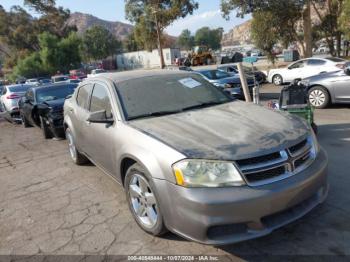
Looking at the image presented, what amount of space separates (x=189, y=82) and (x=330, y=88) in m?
6.04

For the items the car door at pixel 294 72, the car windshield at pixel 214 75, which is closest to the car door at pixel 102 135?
the car windshield at pixel 214 75

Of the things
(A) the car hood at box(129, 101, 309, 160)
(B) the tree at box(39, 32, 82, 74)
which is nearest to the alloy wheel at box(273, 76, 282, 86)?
(A) the car hood at box(129, 101, 309, 160)

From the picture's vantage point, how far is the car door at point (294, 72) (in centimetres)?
1624

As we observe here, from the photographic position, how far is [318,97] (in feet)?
31.1

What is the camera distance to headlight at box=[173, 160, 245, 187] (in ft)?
9.25

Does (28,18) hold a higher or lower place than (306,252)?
higher

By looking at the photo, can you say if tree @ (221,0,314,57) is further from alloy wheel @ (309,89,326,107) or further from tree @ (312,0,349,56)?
alloy wheel @ (309,89,326,107)

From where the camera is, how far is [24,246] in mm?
3611

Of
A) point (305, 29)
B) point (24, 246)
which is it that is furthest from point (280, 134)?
point (305, 29)

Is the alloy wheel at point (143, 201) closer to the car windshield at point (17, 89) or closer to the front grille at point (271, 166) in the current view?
the front grille at point (271, 166)

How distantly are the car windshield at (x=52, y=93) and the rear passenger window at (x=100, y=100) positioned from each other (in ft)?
17.7

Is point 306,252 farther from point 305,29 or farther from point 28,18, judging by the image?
point 28,18

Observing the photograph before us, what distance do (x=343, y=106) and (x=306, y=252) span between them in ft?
25.4

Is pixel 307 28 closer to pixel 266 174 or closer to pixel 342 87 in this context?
pixel 342 87
